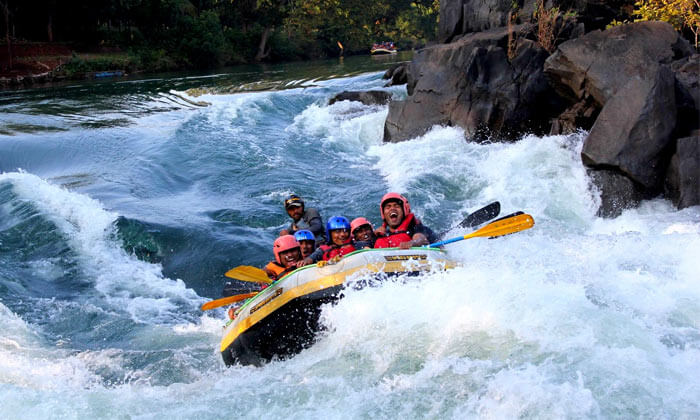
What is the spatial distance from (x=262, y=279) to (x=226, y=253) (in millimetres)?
2209

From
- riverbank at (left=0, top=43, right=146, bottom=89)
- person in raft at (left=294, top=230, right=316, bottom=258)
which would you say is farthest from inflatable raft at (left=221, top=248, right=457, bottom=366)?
riverbank at (left=0, top=43, right=146, bottom=89)

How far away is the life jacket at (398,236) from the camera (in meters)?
6.29

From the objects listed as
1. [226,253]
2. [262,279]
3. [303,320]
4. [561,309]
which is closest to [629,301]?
[561,309]

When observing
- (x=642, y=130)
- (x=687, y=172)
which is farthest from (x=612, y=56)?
(x=687, y=172)

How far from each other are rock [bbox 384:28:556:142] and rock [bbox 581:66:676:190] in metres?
3.19

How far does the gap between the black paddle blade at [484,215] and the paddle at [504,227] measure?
533 mm

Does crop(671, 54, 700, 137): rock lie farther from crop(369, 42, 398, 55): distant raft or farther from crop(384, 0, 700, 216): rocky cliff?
crop(369, 42, 398, 55): distant raft

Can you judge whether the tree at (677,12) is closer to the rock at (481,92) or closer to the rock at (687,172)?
the rock at (481,92)

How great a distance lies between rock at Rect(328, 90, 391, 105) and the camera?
55.1 feet

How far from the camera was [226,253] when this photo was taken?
804cm

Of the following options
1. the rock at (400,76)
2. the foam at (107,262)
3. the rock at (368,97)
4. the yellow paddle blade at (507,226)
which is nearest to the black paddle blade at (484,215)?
the yellow paddle blade at (507,226)

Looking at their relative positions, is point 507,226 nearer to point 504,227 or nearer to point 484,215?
point 504,227

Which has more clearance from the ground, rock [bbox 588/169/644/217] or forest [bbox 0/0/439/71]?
forest [bbox 0/0/439/71]

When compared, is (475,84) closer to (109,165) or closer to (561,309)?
(109,165)
